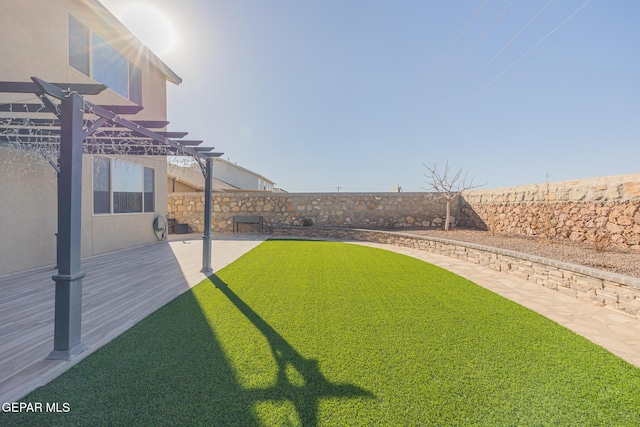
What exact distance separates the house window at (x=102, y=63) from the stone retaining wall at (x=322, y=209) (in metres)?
5.54

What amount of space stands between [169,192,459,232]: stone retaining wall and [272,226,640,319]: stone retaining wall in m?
3.50

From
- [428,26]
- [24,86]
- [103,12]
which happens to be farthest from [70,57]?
[428,26]

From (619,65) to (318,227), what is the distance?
10322 millimetres

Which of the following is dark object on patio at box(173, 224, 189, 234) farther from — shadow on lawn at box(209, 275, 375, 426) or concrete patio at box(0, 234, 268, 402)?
shadow on lawn at box(209, 275, 375, 426)

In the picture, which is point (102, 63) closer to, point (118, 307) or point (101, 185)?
point (101, 185)

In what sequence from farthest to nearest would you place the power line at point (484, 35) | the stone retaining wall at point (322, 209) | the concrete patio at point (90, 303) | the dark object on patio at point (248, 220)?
the dark object on patio at point (248, 220), the stone retaining wall at point (322, 209), the power line at point (484, 35), the concrete patio at point (90, 303)

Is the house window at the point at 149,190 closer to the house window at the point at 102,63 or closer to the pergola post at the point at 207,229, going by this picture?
the house window at the point at 102,63

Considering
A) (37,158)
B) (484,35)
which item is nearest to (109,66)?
(37,158)

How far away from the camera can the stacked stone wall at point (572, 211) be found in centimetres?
599

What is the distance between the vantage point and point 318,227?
11.9 meters

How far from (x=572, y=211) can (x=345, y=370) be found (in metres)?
8.04

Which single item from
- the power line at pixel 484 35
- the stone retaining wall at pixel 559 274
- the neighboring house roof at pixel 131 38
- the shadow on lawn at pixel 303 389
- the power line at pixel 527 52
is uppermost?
the power line at pixel 484 35

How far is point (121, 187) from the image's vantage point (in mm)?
7980

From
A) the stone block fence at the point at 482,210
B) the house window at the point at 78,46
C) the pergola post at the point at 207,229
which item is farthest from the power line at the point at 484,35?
the house window at the point at 78,46
